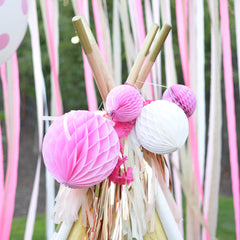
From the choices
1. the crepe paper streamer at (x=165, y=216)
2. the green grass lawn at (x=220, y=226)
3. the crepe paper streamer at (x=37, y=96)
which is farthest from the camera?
the green grass lawn at (x=220, y=226)

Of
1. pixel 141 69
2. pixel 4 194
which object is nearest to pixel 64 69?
pixel 4 194

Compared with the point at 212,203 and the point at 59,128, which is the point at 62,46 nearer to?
the point at 212,203

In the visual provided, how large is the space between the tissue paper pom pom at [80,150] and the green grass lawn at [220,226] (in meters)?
1.86

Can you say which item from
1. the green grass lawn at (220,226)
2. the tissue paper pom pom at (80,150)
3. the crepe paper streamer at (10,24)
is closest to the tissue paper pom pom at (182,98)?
the tissue paper pom pom at (80,150)

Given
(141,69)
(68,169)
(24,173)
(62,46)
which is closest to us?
(68,169)

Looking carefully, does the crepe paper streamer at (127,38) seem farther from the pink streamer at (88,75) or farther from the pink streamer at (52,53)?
the pink streamer at (52,53)

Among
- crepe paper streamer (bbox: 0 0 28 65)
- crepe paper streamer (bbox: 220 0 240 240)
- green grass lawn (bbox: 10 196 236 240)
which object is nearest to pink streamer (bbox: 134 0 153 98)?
crepe paper streamer (bbox: 220 0 240 240)

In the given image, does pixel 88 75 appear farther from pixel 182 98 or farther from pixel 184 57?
pixel 182 98

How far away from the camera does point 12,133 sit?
133cm

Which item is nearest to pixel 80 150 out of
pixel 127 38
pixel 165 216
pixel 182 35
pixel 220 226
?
pixel 165 216

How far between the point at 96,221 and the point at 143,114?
23cm

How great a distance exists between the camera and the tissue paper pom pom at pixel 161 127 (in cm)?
76

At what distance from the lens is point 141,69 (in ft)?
2.80

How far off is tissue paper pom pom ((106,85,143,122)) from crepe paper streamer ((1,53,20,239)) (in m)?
0.63
